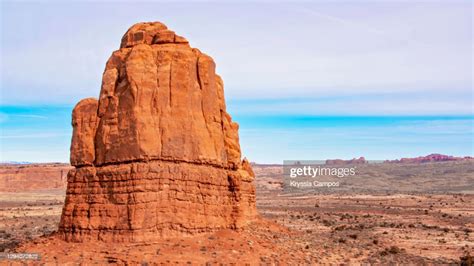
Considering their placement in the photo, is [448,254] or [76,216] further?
[448,254]

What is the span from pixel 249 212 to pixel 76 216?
35.6 feet

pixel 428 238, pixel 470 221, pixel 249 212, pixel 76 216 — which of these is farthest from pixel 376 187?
pixel 76 216

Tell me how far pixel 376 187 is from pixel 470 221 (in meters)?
111

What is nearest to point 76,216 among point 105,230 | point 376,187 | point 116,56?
point 105,230

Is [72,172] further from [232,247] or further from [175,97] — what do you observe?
[232,247]

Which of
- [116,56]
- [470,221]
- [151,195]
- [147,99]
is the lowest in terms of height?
[470,221]

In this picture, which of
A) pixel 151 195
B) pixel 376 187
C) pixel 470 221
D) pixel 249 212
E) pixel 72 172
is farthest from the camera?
pixel 376 187

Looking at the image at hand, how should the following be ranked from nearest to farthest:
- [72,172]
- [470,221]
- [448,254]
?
[72,172] < [448,254] < [470,221]

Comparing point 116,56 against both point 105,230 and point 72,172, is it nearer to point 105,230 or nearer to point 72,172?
point 72,172

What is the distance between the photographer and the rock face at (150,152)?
21.2 m

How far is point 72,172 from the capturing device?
2300cm

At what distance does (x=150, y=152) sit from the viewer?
71.4 ft

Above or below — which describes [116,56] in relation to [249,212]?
above

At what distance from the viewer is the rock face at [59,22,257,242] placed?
69.5 feet
